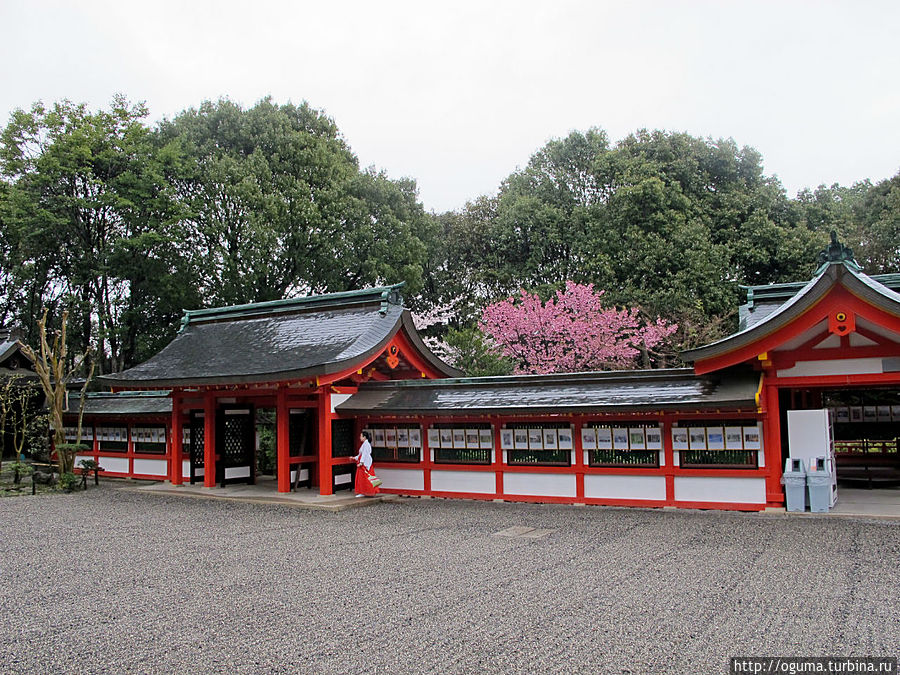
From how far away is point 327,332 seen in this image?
15.7 meters

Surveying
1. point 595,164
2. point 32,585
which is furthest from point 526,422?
point 595,164

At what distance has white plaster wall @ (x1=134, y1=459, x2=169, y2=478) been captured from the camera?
18375 millimetres

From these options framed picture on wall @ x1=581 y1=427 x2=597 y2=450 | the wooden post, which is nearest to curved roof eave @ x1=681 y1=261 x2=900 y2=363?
framed picture on wall @ x1=581 y1=427 x2=597 y2=450

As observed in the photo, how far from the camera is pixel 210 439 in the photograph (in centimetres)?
1562

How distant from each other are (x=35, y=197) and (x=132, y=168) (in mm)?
3708

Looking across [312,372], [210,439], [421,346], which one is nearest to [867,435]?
[421,346]

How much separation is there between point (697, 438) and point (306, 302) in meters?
10.2

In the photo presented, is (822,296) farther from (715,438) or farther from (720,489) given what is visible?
(720,489)

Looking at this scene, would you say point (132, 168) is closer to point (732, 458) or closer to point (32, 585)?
point (32, 585)

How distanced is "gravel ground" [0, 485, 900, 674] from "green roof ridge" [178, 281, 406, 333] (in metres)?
6.23

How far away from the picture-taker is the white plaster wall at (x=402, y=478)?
14.1 metres

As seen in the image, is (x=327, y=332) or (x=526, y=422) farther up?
(x=327, y=332)

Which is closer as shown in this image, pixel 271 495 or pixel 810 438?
pixel 810 438

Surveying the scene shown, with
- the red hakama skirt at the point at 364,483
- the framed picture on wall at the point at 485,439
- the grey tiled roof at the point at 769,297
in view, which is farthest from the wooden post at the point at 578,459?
the red hakama skirt at the point at 364,483
